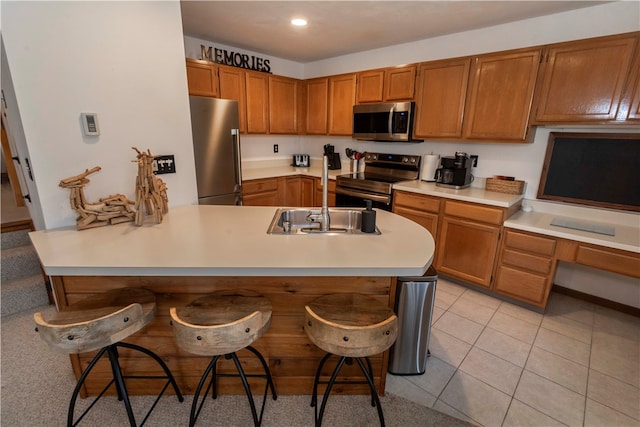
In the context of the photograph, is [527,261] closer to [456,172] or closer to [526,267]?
[526,267]

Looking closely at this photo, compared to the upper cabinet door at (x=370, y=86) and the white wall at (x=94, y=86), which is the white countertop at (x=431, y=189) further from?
the white wall at (x=94, y=86)

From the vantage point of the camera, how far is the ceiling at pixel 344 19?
2.46m

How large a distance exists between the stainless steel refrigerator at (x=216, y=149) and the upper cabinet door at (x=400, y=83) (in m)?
1.77

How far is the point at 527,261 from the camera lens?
8.40 ft

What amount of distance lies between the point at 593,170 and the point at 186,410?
3.55 metres

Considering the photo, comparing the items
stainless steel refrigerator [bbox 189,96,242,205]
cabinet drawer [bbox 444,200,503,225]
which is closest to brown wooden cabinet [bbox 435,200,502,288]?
cabinet drawer [bbox 444,200,503,225]

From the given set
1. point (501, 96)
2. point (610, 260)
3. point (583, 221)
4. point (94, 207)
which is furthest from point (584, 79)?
point (94, 207)

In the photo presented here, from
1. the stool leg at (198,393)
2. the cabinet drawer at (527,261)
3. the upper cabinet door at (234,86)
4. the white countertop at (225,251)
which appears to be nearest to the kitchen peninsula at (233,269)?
the white countertop at (225,251)

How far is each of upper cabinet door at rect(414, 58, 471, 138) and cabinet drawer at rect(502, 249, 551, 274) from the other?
1.27m

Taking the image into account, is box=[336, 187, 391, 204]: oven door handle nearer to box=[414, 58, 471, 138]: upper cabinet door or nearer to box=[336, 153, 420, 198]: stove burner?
box=[336, 153, 420, 198]: stove burner

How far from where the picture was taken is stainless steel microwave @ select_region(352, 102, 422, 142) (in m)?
3.38

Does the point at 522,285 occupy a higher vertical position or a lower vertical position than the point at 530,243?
lower

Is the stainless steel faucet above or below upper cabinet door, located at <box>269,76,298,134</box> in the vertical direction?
below

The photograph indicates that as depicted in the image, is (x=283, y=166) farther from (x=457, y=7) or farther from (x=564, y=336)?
(x=564, y=336)
